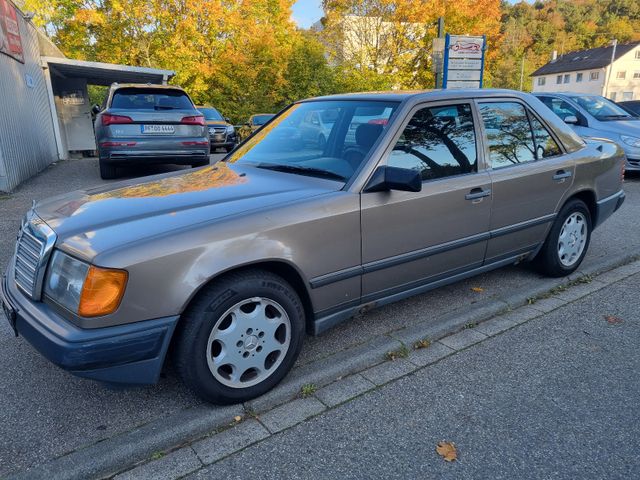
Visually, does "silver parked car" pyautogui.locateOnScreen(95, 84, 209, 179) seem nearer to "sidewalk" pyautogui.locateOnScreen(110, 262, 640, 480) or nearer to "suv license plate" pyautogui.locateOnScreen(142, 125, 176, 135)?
"suv license plate" pyautogui.locateOnScreen(142, 125, 176, 135)

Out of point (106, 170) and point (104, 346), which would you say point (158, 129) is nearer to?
point (106, 170)

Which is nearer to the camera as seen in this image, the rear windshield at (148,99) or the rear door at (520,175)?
the rear door at (520,175)

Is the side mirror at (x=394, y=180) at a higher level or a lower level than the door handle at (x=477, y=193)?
higher

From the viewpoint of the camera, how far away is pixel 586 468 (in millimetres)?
2098

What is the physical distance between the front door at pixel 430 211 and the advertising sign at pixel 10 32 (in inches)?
341

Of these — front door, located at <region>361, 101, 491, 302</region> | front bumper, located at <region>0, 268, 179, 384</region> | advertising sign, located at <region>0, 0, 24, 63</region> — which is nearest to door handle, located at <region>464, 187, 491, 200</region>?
front door, located at <region>361, 101, 491, 302</region>

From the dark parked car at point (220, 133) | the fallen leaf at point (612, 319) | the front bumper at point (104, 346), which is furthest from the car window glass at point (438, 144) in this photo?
the dark parked car at point (220, 133)

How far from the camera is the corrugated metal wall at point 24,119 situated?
830 centimetres

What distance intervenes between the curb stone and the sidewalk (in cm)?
2

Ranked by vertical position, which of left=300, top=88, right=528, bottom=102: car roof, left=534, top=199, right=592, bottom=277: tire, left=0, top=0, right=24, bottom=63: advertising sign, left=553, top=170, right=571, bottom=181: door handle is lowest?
left=534, top=199, right=592, bottom=277: tire

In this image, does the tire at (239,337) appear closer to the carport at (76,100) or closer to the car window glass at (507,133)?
the car window glass at (507,133)

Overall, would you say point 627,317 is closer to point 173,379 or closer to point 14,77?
point 173,379

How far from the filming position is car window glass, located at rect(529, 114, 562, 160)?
155 inches

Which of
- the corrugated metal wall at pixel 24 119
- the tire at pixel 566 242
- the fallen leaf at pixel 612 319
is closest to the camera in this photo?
the fallen leaf at pixel 612 319
